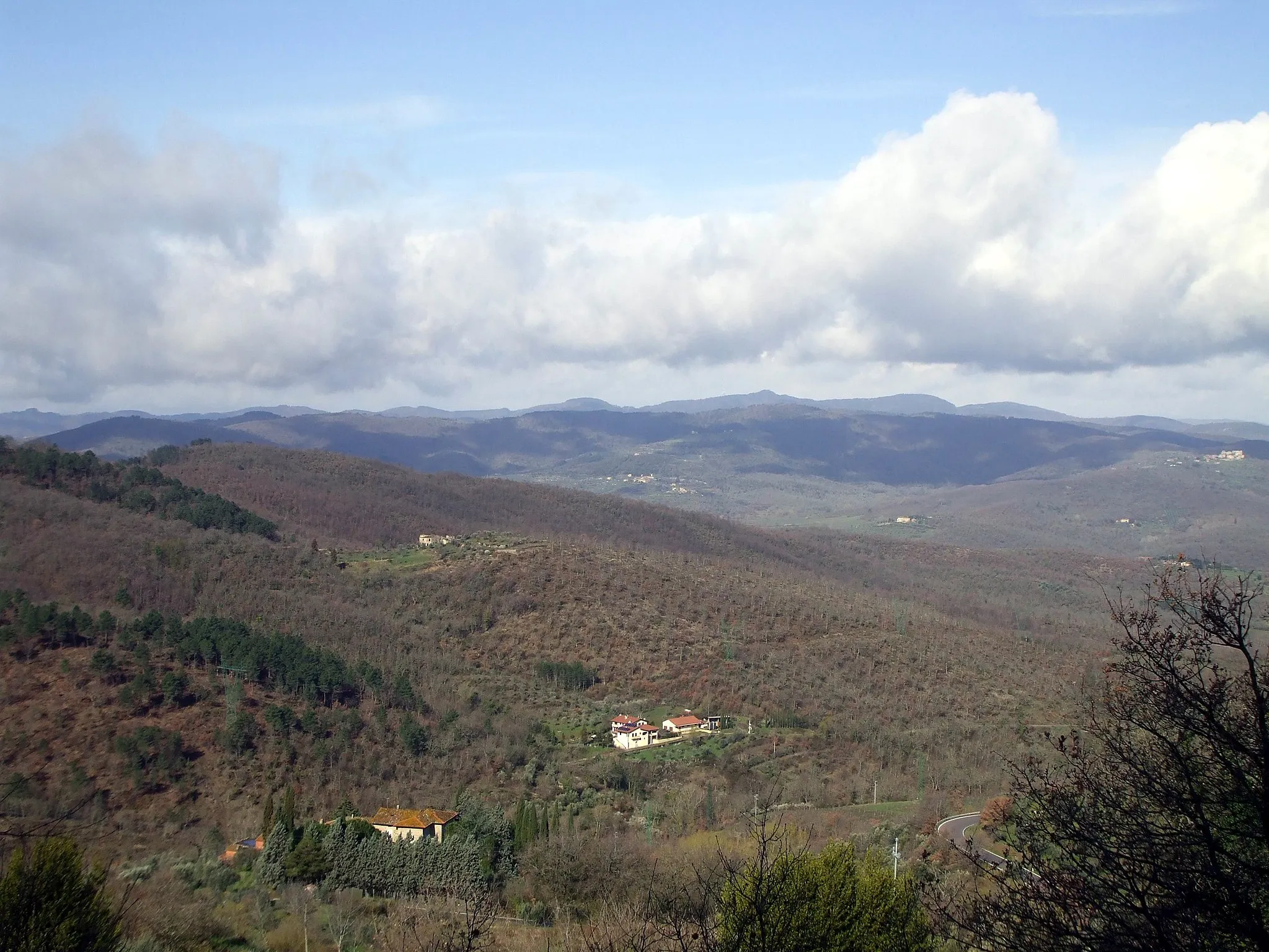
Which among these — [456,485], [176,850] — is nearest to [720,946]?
[176,850]

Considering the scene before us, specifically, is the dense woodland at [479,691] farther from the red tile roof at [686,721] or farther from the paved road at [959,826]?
the red tile roof at [686,721]

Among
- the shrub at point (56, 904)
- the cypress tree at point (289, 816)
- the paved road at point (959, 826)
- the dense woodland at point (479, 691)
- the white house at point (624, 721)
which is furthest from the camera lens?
the white house at point (624, 721)

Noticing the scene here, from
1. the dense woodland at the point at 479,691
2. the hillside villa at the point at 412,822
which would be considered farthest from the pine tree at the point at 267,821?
the hillside villa at the point at 412,822

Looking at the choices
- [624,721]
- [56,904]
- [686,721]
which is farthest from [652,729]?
[56,904]

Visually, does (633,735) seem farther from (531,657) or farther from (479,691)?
(531,657)

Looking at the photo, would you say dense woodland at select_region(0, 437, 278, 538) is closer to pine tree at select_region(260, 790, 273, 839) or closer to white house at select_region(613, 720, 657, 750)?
white house at select_region(613, 720, 657, 750)

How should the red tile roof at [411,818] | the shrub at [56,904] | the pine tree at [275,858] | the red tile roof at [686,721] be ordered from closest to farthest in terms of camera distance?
the shrub at [56,904] → the pine tree at [275,858] → the red tile roof at [411,818] → the red tile roof at [686,721]
